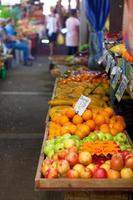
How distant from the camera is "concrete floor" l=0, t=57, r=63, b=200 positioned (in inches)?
196

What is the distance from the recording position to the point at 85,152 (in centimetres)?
369

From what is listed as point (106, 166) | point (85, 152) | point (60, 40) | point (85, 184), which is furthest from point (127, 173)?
point (60, 40)

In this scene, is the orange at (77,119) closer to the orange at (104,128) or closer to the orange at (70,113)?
the orange at (70,113)

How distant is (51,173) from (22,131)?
12.8ft

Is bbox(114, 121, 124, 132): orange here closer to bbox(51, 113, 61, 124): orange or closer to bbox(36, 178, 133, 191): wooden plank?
bbox(51, 113, 61, 124): orange

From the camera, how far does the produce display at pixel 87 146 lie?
11.4 ft

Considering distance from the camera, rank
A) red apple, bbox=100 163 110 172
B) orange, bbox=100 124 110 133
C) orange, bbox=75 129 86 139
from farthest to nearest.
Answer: orange, bbox=100 124 110 133, orange, bbox=75 129 86 139, red apple, bbox=100 163 110 172

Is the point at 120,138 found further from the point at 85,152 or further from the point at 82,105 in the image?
the point at 82,105

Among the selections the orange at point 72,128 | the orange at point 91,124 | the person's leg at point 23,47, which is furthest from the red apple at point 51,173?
the person's leg at point 23,47

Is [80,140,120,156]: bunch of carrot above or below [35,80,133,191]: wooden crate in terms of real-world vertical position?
below

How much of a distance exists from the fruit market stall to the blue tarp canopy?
480 centimetres

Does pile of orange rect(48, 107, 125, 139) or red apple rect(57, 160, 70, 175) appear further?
pile of orange rect(48, 107, 125, 139)

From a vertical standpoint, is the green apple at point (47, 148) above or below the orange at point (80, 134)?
above

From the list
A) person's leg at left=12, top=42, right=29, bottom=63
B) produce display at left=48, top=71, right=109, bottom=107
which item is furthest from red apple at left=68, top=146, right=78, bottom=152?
person's leg at left=12, top=42, right=29, bottom=63
